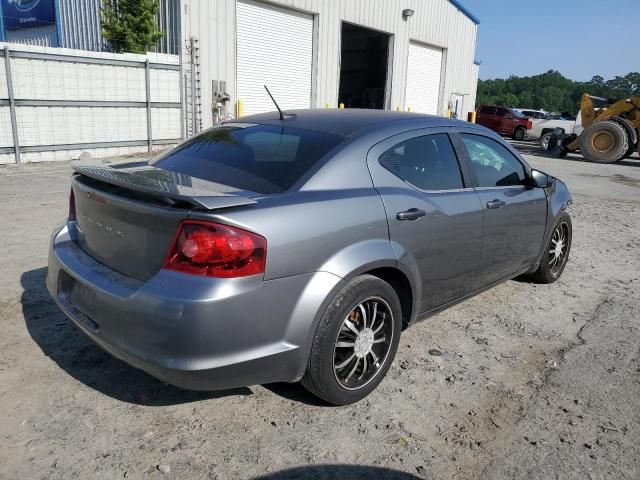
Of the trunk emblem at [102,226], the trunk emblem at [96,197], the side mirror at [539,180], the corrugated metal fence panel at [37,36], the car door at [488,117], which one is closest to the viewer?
the trunk emblem at [102,226]

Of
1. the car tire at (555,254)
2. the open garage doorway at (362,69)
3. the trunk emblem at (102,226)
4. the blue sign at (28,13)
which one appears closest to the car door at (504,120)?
the open garage doorway at (362,69)

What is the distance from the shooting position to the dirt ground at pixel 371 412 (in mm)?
2430

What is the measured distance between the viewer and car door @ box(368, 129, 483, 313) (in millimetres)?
3053

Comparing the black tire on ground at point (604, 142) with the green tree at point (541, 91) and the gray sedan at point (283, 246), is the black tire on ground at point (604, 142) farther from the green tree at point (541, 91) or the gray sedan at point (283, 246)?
the green tree at point (541, 91)

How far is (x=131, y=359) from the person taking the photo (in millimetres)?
2436

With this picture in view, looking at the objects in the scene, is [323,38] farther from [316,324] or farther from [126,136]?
[316,324]

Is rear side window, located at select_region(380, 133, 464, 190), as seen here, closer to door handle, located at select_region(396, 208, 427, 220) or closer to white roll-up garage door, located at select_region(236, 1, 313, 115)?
door handle, located at select_region(396, 208, 427, 220)

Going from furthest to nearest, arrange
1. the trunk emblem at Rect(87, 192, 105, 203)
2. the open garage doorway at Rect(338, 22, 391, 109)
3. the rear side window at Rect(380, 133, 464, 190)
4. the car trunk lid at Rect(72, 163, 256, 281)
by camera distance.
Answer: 1. the open garage doorway at Rect(338, 22, 391, 109)
2. the rear side window at Rect(380, 133, 464, 190)
3. the trunk emblem at Rect(87, 192, 105, 203)
4. the car trunk lid at Rect(72, 163, 256, 281)

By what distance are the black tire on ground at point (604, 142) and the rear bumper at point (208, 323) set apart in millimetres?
18415

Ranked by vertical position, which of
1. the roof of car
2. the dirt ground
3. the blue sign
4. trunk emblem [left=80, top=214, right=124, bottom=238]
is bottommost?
the dirt ground

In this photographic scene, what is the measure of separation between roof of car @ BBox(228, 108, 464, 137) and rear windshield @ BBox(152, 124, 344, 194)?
89mm

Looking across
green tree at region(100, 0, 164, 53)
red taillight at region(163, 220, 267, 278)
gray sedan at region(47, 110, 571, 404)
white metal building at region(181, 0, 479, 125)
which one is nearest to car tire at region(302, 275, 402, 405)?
gray sedan at region(47, 110, 571, 404)

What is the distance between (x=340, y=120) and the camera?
339 cm

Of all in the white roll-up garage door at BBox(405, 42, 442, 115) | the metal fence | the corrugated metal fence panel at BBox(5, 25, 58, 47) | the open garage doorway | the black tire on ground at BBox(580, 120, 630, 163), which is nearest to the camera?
the metal fence
